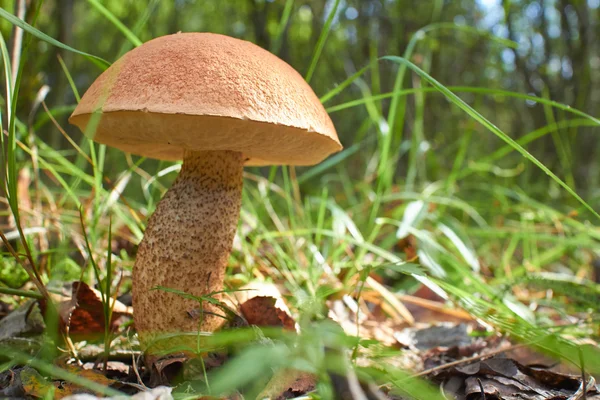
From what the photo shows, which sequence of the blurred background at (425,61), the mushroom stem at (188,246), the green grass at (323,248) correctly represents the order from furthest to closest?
the blurred background at (425,61) < the mushroom stem at (188,246) < the green grass at (323,248)

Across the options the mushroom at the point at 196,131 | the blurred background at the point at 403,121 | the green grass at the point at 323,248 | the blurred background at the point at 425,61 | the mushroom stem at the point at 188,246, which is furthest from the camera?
the blurred background at the point at 425,61

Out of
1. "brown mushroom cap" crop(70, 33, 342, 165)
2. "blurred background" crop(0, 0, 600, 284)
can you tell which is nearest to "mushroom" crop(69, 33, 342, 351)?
"brown mushroom cap" crop(70, 33, 342, 165)

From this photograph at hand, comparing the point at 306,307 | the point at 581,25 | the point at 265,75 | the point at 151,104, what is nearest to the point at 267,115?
the point at 265,75

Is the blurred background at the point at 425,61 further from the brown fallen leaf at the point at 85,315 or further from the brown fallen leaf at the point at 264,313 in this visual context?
the brown fallen leaf at the point at 264,313

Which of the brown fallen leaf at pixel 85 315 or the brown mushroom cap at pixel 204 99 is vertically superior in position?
the brown mushroom cap at pixel 204 99

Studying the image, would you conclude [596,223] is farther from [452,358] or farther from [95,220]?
[95,220]

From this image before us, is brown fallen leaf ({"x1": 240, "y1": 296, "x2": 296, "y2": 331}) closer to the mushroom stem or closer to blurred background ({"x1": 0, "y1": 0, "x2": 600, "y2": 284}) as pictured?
the mushroom stem

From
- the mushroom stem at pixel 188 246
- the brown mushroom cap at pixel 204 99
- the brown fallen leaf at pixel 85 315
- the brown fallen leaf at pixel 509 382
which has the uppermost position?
the brown mushroom cap at pixel 204 99

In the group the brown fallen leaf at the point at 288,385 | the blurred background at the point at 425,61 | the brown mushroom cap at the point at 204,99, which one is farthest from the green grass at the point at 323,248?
the blurred background at the point at 425,61
